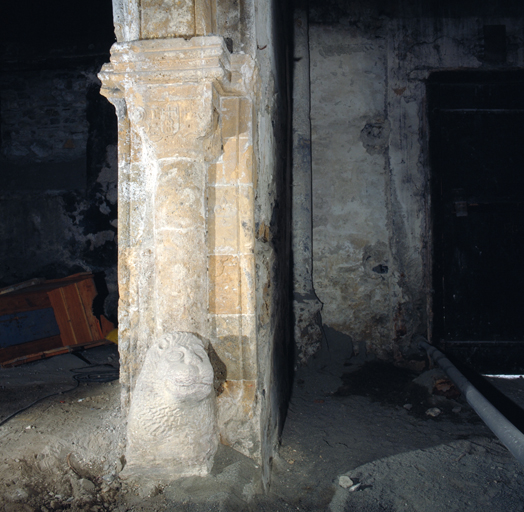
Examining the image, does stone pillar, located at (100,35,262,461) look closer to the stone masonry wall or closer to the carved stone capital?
the carved stone capital

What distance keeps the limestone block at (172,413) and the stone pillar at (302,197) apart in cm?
208

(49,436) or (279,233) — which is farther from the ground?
(279,233)

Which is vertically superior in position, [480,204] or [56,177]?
[56,177]

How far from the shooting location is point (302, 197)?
3.70 m

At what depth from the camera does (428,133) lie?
3.73m

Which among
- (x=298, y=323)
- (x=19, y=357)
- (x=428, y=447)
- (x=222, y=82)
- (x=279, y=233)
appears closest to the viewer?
(x=222, y=82)

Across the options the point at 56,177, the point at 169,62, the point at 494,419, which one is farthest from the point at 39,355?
the point at 494,419

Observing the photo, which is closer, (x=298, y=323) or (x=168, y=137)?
(x=168, y=137)

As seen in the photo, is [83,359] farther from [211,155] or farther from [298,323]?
[211,155]

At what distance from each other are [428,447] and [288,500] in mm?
983

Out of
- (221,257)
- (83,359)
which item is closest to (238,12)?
(221,257)

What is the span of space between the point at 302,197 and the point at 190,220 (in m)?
2.13

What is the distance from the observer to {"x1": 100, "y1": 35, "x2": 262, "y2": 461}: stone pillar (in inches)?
64.9

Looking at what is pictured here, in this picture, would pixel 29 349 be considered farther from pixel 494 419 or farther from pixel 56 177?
pixel 494 419
